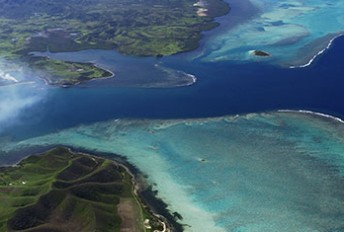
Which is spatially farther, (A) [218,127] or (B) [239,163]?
(A) [218,127]

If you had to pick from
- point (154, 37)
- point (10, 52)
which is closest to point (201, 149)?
point (154, 37)

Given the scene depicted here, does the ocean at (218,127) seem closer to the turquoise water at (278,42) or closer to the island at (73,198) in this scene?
the turquoise water at (278,42)

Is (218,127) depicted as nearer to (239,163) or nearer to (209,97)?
(239,163)

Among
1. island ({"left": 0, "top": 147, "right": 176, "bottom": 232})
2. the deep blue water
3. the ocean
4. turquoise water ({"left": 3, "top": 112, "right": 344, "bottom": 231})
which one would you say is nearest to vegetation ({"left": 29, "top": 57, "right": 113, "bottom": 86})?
the ocean

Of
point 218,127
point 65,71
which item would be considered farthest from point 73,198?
point 65,71

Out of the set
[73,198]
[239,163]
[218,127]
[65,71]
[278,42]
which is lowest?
[73,198]

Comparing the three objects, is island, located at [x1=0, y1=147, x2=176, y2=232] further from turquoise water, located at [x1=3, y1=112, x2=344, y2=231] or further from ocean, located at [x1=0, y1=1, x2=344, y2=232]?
ocean, located at [x1=0, y1=1, x2=344, y2=232]

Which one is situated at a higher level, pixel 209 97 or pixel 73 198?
pixel 209 97
